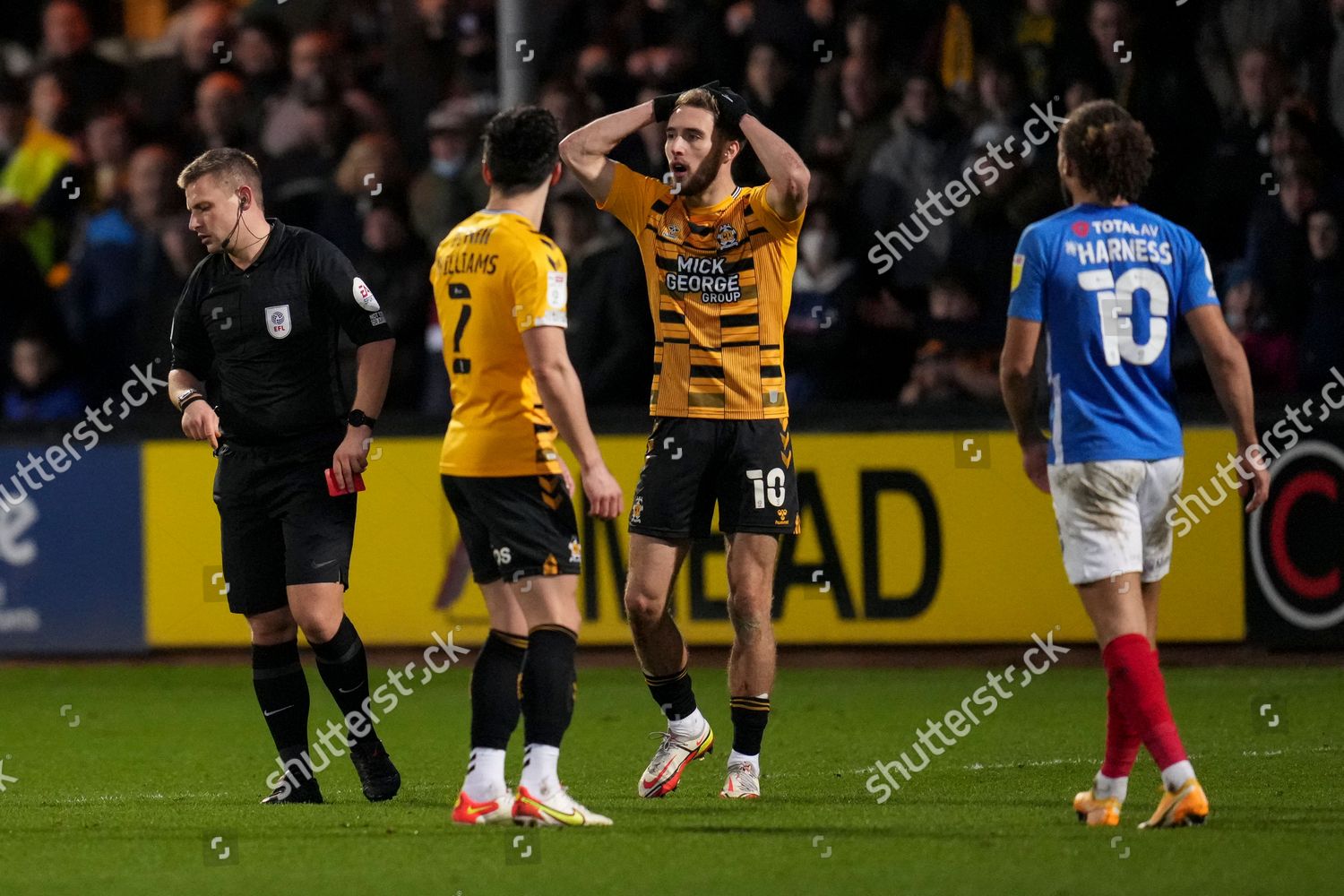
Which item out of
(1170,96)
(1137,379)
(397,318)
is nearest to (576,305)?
(397,318)

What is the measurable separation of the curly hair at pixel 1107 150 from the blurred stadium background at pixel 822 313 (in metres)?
3.96

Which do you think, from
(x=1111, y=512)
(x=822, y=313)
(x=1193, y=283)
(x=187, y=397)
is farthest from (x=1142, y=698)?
(x=822, y=313)

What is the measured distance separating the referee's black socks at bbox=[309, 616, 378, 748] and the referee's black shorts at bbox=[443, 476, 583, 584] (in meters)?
1.12

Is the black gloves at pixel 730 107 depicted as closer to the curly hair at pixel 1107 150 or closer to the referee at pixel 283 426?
the curly hair at pixel 1107 150

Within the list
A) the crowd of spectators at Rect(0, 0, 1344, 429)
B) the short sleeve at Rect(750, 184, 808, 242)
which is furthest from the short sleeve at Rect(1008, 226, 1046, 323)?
the crowd of spectators at Rect(0, 0, 1344, 429)

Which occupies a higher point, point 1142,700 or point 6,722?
point 1142,700

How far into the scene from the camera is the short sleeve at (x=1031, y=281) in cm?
569

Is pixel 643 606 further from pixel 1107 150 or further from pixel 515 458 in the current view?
pixel 1107 150

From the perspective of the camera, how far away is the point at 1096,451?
564cm

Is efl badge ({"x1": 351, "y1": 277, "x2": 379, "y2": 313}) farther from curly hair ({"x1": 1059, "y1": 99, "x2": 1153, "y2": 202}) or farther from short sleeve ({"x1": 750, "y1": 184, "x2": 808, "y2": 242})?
curly hair ({"x1": 1059, "y1": 99, "x2": 1153, "y2": 202})

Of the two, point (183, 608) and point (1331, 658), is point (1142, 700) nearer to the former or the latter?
point (1331, 658)

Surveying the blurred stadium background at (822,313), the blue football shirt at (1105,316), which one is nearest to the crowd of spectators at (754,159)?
the blurred stadium background at (822,313)

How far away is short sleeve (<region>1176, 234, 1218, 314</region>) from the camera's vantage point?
5742mm

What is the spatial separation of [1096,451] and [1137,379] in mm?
248
